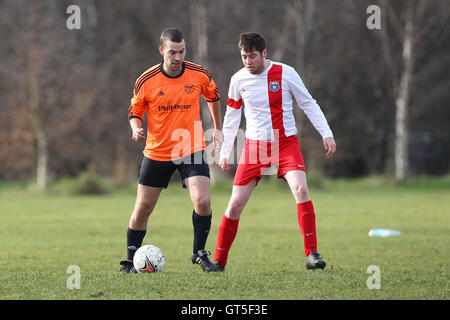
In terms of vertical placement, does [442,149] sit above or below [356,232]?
above

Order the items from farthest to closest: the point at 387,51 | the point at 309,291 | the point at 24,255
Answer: the point at 387,51
the point at 24,255
the point at 309,291

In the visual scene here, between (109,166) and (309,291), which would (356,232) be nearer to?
(309,291)

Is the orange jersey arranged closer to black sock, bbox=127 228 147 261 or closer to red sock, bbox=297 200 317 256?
black sock, bbox=127 228 147 261

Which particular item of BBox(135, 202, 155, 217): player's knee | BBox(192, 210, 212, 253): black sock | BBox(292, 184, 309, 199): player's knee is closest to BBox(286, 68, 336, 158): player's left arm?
BBox(292, 184, 309, 199): player's knee

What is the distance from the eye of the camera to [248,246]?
39.4 ft

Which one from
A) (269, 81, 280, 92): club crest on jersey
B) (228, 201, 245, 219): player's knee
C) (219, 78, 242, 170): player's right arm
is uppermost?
(269, 81, 280, 92): club crest on jersey

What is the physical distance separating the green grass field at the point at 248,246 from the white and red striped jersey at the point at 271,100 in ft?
4.85

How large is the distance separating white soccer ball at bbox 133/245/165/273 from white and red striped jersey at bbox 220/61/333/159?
1.26 metres

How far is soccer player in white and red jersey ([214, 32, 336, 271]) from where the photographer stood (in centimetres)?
741

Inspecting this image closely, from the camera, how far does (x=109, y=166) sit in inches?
1393

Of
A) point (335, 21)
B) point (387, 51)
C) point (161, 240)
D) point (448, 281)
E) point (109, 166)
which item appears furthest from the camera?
point (109, 166)

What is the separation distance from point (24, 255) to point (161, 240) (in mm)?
2993
